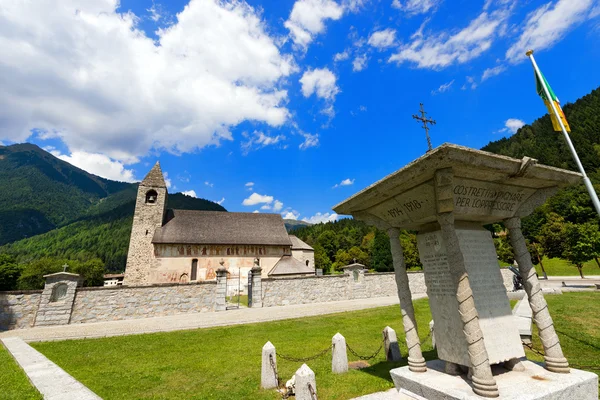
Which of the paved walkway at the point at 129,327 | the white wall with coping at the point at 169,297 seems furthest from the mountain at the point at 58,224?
the paved walkway at the point at 129,327

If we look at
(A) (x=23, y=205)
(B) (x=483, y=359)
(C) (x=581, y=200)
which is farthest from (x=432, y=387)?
(A) (x=23, y=205)

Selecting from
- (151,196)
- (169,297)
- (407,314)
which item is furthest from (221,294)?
(151,196)

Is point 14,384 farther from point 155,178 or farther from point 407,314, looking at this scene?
point 155,178

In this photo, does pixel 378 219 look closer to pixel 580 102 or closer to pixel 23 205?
pixel 580 102

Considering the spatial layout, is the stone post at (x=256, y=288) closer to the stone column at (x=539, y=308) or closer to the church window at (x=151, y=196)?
the stone column at (x=539, y=308)

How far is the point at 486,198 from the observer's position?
4.49m

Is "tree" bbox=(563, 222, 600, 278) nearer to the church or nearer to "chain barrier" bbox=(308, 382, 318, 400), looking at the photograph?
the church

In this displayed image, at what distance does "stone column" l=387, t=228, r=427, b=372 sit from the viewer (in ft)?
14.8

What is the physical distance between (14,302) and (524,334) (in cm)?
2268

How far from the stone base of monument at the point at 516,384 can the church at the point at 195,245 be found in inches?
1013

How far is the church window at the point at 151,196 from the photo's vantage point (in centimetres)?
3488

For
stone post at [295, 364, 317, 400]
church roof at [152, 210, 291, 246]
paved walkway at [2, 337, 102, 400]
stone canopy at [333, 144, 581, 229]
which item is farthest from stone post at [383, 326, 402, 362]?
church roof at [152, 210, 291, 246]

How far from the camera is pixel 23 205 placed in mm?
165125

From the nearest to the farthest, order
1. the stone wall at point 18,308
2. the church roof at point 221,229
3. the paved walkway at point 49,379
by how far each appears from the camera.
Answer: the paved walkway at point 49,379
the stone wall at point 18,308
the church roof at point 221,229
